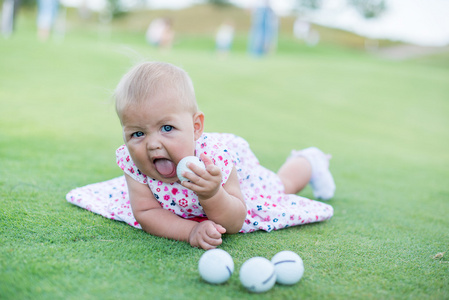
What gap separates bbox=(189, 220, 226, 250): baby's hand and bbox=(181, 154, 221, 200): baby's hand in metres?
0.19

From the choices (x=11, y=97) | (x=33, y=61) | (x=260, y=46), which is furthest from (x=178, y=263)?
(x=260, y=46)

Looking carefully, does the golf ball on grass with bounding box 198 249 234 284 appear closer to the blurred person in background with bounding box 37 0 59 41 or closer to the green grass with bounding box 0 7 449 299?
the green grass with bounding box 0 7 449 299

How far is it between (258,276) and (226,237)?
2.36 feet

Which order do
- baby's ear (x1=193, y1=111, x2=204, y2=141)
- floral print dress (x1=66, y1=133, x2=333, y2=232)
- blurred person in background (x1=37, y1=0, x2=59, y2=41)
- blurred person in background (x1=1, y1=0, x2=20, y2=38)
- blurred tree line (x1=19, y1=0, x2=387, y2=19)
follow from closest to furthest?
baby's ear (x1=193, y1=111, x2=204, y2=141), floral print dress (x1=66, y1=133, x2=333, y2=232), blurred person in background (x1=37, y1=0, x2=59, y2=41), blurred person in background (x1=1, y1=0, x2=20, y2=38), blurred tree line (x1=19, y1=0, x2=387, y2=19)

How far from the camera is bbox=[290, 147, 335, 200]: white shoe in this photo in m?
3.40

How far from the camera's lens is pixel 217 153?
2.45 metres

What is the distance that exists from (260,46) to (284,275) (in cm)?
2124

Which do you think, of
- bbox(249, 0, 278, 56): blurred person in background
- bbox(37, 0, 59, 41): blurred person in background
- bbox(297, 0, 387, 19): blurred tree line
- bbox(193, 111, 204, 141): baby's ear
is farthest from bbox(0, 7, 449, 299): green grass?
bbox(297, 0, 387, 19): blurred tree line

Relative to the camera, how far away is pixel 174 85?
2232 mm

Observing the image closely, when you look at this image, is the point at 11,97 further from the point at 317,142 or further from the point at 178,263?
the point at 178,263

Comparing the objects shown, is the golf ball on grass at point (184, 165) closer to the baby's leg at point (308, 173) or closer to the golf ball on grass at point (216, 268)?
the golf ball on grass at point (216, 268)

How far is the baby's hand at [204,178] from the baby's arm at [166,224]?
220mm

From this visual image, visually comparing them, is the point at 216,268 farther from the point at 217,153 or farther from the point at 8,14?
the point at 8,14

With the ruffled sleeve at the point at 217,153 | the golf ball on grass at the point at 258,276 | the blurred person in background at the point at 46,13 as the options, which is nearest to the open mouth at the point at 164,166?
the ruffled sleeve at the point at 217,153
